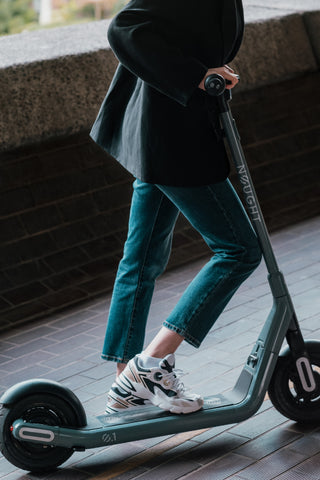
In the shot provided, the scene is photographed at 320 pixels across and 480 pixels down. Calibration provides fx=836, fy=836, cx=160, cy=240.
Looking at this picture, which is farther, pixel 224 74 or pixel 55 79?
pixel 55 79

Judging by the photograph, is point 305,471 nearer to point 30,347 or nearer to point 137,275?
point 137,275

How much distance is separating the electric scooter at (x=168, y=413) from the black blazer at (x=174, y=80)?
3.6 inches

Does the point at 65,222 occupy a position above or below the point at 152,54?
below

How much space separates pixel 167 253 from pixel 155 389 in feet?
1.71

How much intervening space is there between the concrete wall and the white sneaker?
72.9 inches

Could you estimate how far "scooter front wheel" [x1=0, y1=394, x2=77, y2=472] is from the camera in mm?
2771

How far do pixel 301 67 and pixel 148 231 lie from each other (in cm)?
382

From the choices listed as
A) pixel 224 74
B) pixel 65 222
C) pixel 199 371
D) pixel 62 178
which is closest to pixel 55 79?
pixel 62 178

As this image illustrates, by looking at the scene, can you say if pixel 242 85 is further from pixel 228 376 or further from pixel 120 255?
pixel 228 376

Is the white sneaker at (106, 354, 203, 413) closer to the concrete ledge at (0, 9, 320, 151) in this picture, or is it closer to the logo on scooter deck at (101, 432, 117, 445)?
the logo on scooter deck at (101, 432, 117, 445)

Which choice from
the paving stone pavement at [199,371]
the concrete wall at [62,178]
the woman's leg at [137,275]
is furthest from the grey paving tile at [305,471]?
the concrete wall at [62,178]

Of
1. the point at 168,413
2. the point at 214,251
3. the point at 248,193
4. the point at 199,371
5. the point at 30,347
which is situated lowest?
the point at 30,347

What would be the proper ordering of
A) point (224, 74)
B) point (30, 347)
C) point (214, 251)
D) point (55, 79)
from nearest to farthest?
point (224, 74), point (214, 251), point (30, 347), point (55, 79)

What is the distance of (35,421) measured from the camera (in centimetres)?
279
